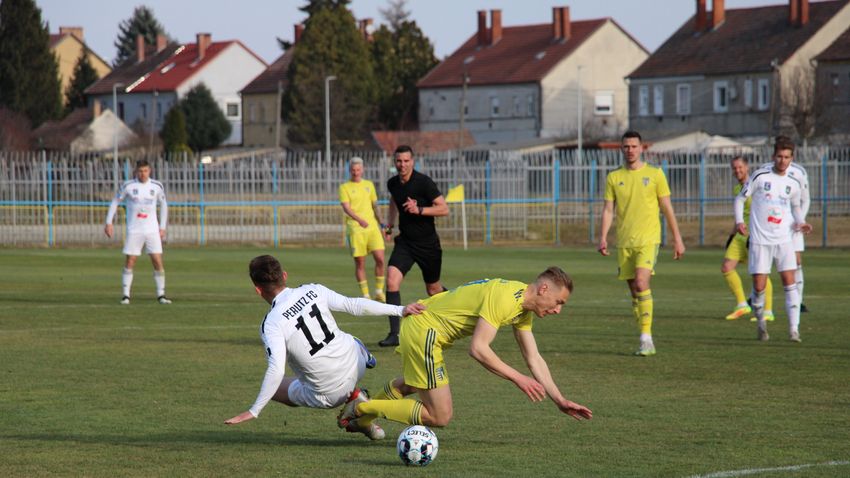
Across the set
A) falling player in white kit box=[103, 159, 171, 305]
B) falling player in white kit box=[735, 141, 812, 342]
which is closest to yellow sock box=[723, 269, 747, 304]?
falling player in white kit box=[735, 141, 812, 342]

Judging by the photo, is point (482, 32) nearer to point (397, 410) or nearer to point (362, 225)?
point (362, 225)

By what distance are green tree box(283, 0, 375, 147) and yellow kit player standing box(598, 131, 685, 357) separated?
70.1 metres

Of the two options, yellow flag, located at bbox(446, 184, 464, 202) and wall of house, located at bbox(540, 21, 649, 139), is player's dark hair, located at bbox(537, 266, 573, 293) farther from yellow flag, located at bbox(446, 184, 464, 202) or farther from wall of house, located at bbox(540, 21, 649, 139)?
wall of house, located at bbox(540, 21, 649, 139)

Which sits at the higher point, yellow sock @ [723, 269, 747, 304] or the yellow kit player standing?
the yellow kit player standing

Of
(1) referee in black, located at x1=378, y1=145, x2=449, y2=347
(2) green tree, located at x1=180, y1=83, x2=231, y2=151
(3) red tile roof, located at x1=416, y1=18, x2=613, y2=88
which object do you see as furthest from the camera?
(2) green tree, located at x1=180, y1=83, x2=231, y2=151

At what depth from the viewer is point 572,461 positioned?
7.78 metres

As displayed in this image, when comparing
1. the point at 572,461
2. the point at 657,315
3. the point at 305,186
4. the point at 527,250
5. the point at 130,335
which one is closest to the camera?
the point at 572,461

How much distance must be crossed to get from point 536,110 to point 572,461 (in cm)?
8006

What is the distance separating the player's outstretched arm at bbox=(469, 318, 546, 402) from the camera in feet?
25.1

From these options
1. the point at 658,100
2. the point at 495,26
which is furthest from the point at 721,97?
the point at 495,26

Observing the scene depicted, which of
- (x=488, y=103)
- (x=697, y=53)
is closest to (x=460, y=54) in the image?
(x=488, y=103)

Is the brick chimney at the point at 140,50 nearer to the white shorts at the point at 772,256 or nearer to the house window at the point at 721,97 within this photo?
the house window at the point at 721,97

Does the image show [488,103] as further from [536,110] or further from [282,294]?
[282,294]

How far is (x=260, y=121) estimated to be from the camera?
4094 inches
